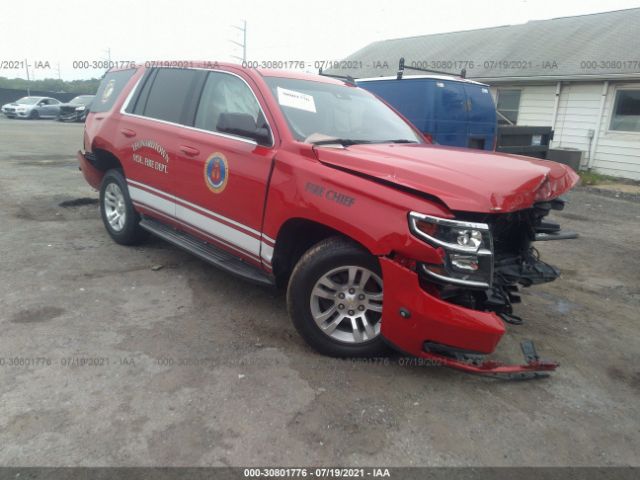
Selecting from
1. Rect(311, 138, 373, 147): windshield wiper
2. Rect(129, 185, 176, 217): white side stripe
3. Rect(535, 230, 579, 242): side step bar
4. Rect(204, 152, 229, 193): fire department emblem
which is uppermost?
Rect(311, 138, 373, 147): windshield wiper

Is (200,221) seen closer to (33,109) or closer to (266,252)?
(266,252)

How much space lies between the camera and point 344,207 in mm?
3100

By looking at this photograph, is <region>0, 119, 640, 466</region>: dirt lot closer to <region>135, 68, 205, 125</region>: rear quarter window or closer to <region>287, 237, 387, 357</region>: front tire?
<region>287, 237, 387, 357</region>: front tire

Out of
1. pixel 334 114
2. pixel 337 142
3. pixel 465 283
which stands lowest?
pixel 465 283

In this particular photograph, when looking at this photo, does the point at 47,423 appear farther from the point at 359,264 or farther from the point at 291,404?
the point at 359,264

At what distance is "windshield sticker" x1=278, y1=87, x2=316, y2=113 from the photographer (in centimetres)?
387

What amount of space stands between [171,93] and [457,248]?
3256mm

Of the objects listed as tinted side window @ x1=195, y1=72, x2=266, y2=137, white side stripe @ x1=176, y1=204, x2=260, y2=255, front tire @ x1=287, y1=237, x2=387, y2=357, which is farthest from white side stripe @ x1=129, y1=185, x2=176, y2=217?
front tire @ x1=287, y1=237, x2=387, y2=357

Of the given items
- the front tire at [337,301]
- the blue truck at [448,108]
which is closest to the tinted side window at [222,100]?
the front tire at [337,301]

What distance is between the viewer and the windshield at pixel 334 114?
382 cm

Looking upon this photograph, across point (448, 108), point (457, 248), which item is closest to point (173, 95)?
point (457, 248)

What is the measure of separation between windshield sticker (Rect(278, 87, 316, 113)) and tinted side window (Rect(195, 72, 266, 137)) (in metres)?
0.20

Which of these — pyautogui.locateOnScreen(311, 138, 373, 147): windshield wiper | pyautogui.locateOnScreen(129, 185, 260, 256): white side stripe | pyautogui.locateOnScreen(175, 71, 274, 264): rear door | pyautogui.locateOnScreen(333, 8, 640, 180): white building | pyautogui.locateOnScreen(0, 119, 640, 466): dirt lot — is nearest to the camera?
pyautogui.locateOnScreen(0, 119, 640, 466): dirt lot

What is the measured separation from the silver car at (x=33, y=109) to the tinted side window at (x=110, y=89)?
27.3 m
